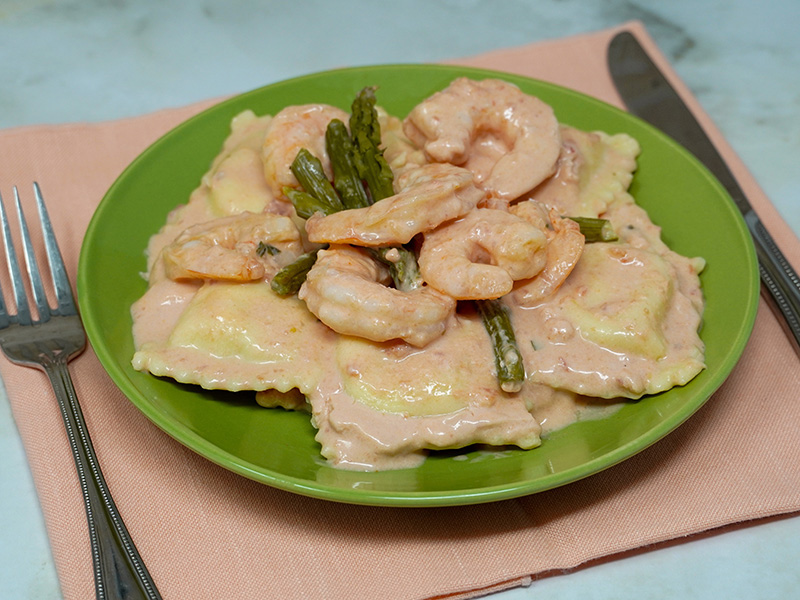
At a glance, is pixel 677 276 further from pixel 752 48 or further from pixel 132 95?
pixel 132 95

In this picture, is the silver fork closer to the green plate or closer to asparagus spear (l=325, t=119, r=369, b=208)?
the green plate

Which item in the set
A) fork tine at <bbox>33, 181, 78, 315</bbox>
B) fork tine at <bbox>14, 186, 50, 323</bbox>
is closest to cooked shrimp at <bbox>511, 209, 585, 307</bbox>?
fork tine at <bbox>33, 181, 78, 315</bbox>

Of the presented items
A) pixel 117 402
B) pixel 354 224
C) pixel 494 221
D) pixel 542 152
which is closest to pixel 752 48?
pixel 542 152

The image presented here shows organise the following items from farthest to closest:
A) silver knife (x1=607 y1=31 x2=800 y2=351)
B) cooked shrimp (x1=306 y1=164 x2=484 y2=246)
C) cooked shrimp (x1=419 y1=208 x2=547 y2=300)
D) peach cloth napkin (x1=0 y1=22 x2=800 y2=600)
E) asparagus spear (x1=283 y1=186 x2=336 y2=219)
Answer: silver knife (x1=607 y1=31 x2=800 y2=351), asparagus spear (x1=283 y1=186 x2=336 y2=219), cooked shrimp (x1=306 y1=164 x2=484 y2=246), cooked shrimp (x1=419 y1=208 x2=547 y2=300), peach cloth napkin (x1=0 y1=22 x2=800 y2=600)

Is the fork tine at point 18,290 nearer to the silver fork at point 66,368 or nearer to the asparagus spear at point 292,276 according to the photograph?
the silver fork at point 66,368

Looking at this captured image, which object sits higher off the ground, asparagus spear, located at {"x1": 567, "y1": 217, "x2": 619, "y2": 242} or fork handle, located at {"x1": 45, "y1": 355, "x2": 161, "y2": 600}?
asparagus spear, located at {"x1": 567, "y1": 217, "x2": 619, "y2": 242}

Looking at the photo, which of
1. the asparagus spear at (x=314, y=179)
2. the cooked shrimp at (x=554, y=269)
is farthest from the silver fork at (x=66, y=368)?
the cooked shrimp at (x=554, y=269)
